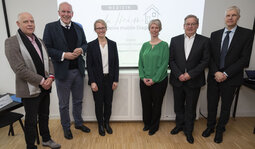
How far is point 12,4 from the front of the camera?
245cm

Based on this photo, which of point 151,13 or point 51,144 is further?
point 151,13

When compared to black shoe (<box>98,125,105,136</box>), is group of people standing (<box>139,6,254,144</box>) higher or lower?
higher

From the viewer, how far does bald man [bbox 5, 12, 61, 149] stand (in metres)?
1.58

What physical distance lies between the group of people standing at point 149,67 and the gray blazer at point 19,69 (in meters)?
0.06

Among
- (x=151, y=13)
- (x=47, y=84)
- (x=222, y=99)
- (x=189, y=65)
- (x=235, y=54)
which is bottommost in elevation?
(x=222, y=99)

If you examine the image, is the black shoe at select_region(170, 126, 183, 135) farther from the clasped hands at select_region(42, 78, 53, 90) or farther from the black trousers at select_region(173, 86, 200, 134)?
the clasped hands at select_region(42, 78, 53, 90)

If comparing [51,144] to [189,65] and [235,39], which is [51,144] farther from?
[235,39]

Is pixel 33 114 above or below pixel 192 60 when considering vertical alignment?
below

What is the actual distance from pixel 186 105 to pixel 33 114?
6.18 ft

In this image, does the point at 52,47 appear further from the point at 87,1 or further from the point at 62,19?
the point at 87,1

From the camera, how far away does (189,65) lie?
2.06 m

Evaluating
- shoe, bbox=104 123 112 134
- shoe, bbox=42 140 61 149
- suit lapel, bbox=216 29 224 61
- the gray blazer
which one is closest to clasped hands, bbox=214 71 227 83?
suit lapel, bbox=216 29 224 61

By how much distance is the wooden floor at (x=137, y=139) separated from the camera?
213 cm

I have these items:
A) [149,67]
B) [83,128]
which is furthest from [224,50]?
[83,128]
